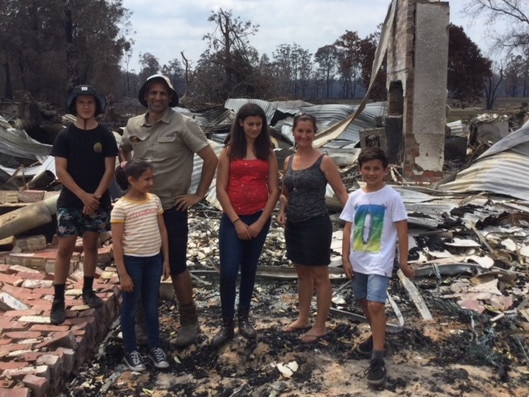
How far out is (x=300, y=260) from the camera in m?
3.46

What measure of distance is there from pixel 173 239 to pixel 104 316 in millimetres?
976

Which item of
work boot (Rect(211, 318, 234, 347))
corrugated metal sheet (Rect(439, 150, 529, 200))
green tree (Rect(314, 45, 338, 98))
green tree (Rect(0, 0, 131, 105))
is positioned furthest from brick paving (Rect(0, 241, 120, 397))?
green tree (Rect(314, 45, 338, 98))

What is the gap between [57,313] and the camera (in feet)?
11.8

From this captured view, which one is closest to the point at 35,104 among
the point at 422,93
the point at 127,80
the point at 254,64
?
the point at 254,64

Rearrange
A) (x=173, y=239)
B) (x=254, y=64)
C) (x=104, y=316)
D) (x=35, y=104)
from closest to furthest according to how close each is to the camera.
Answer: (x=173, y=239) < (x=104, y=316) < (x=35, y=104) < (x=254, y=64)

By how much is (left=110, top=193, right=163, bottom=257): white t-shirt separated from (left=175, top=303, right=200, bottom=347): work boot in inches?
25.4

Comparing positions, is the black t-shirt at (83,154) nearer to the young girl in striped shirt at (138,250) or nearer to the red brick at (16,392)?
the young girl in striped shirt at (138,250)

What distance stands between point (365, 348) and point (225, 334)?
95cm

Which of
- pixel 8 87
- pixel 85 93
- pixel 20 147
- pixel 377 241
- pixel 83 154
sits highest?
pixel 8 87

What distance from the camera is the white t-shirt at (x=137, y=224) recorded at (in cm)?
314

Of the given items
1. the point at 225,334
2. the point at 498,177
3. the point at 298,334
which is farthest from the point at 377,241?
the point at 498,177

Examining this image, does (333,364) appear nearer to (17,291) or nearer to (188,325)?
(188,325)

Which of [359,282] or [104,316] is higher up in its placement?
[359,282]

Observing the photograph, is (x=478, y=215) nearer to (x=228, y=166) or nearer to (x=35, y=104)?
(x=228, y=166)
